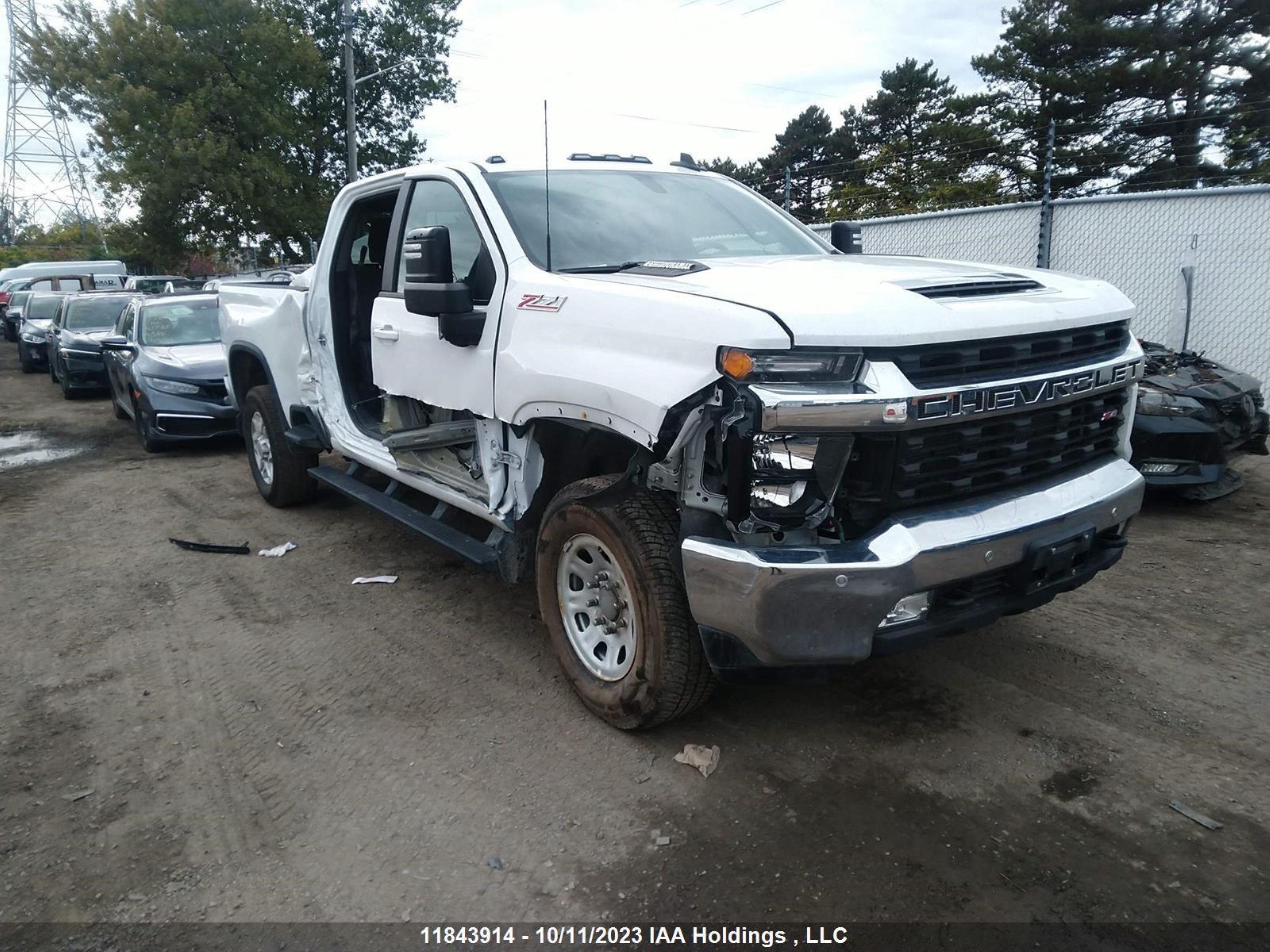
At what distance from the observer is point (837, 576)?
279 centimetres

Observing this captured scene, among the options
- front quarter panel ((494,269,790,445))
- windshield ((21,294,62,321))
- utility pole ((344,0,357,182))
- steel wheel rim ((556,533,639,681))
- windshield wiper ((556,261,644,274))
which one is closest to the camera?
front quarter panel ((494,269,790,445))

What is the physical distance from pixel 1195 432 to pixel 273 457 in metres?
6.34

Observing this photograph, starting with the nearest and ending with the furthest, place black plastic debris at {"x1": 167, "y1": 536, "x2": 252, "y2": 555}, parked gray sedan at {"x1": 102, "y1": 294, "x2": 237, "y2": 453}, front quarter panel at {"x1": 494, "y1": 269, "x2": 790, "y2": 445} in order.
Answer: front quarter panel at {"x1": 494, "y1": 269, "x2": 790, "y2": 445}, black plastic debris at {"x1": 167, "y1": 536, "x2": 252, "y2": 555}, parked gray sedan at {"x1": 102, "y1": 294, "x2": 237, "y2": 453}

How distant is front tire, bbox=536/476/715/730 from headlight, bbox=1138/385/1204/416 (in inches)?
175

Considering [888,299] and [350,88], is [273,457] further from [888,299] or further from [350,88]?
[350,88]

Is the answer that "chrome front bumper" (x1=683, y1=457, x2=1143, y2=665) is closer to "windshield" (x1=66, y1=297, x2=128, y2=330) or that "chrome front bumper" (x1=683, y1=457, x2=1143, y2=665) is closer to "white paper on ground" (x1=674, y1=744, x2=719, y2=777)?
"white paper on ground" (x1=674, y1=744, x2=719, y2=777)

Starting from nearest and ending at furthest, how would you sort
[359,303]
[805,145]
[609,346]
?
[609,346] → [359,303] → [805,145]

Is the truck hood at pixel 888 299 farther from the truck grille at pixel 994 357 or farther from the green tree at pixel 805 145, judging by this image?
the green tree at pixel 805 145

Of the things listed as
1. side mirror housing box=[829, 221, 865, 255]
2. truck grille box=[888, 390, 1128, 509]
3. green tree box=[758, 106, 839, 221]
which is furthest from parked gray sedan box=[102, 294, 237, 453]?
green tree box=[758, 106, 839, 221]

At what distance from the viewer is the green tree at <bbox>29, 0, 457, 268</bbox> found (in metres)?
26.3

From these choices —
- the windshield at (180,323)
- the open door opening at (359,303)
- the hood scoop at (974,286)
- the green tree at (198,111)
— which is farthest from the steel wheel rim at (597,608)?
the green tree at (198,111)

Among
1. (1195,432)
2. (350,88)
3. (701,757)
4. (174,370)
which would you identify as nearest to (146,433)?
(174,370)

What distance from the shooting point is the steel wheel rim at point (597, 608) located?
3516 millimetres

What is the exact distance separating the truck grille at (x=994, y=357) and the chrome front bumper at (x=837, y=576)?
435 millimetres
